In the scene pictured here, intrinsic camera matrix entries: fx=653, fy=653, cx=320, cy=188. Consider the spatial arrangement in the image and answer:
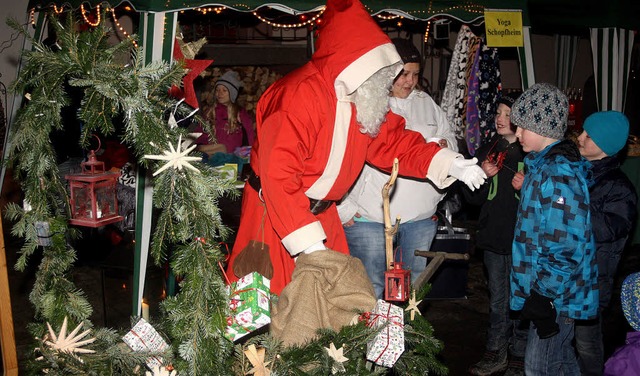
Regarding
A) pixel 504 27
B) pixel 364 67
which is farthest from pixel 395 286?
pixel 504 27

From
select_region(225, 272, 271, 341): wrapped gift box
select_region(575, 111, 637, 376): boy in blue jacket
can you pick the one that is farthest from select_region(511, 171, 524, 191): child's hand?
select_region(225, 272, 271, 341): wrapped gift box

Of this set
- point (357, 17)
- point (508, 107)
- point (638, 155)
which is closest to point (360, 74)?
point (357, 17)

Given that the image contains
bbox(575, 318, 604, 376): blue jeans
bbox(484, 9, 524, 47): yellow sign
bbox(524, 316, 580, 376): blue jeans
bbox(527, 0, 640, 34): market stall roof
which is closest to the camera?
bbox(524, 316, 580, 376): blue jeans

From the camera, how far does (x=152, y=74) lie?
1963 mm

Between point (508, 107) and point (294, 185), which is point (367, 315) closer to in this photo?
point (294, 185)

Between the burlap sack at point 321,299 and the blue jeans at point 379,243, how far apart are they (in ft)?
5.29

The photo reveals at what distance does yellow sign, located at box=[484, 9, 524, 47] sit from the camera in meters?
5.64

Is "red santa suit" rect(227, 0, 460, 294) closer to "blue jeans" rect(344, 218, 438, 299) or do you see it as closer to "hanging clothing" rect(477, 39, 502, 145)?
"blue jeans" rect(344, 218, 438, 299)

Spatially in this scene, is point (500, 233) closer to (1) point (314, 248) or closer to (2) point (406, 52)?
(2) point (406, 52)

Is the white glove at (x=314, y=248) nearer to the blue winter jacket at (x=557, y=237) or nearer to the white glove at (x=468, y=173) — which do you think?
the white glove at (x=468, y=173)

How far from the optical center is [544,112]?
3.25 metres

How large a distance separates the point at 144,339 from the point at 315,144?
3.89 feet

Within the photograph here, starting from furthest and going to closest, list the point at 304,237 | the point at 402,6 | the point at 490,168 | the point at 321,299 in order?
the point at 402,6 < the point at 490,168 < the point at 304,237 < the point at 321,299

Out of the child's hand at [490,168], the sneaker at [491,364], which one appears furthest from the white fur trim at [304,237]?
the sneaker at [491,364]
